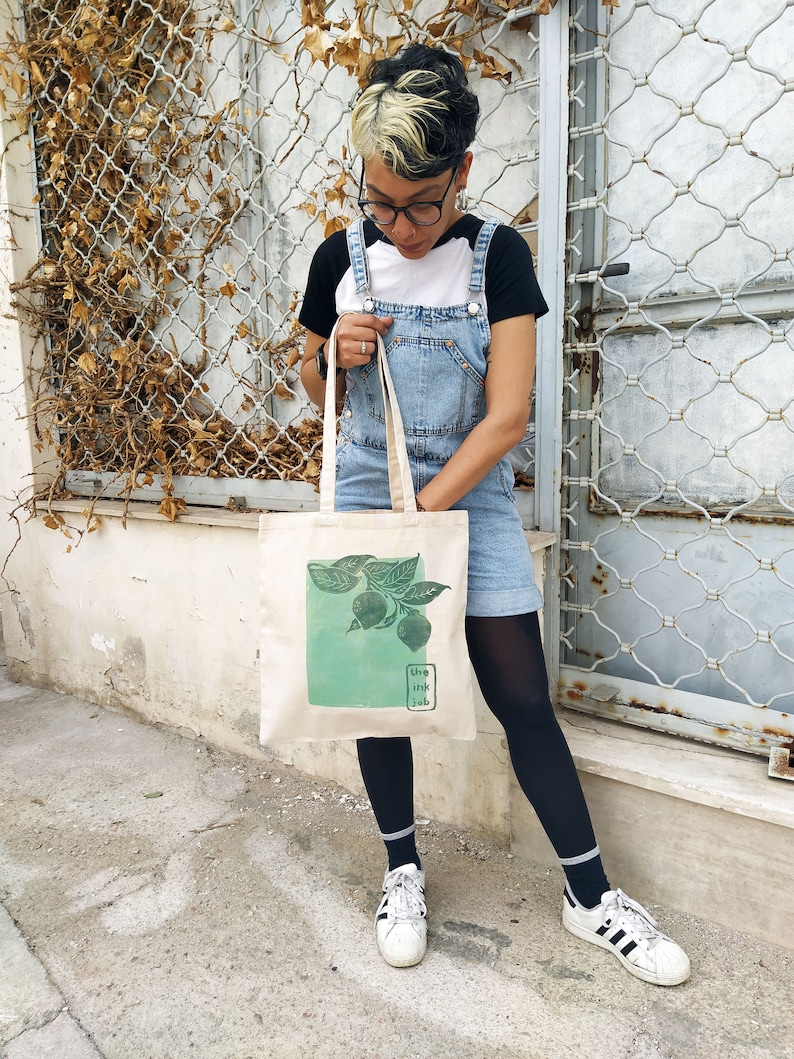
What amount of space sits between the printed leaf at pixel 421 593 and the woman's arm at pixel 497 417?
0.50ft

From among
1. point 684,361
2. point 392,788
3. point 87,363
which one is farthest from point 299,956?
point 87,363

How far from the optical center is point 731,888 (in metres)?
1.66

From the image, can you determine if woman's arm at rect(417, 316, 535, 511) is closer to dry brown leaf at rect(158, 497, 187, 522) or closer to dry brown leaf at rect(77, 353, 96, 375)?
dry brown leaf at rect(158, 497, 187, 522)

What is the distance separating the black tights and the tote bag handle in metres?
0.38

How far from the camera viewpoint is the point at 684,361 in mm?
1785

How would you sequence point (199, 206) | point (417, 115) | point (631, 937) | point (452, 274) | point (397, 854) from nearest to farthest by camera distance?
point (417, 115) < point (452, 274) < point (631, 937) < point (397, 854) < point (199, 206)

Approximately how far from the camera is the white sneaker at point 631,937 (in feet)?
4.91

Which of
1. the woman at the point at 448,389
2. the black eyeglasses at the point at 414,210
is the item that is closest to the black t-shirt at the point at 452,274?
the woman at the point at 448,389

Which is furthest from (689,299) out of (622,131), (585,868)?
(585,868)

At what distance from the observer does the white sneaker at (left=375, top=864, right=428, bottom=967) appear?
1.59m

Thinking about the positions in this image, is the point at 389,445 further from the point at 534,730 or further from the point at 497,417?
the point at 534,730

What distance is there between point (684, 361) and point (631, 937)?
4.53 ft

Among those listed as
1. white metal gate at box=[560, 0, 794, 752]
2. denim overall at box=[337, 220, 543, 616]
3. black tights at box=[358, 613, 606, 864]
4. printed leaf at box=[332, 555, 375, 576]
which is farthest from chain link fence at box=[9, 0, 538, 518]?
printed leaf at box=[332, 555, 375, 576]

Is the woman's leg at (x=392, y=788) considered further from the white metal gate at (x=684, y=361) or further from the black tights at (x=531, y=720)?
the white metal gate at (x=684, y=361)
